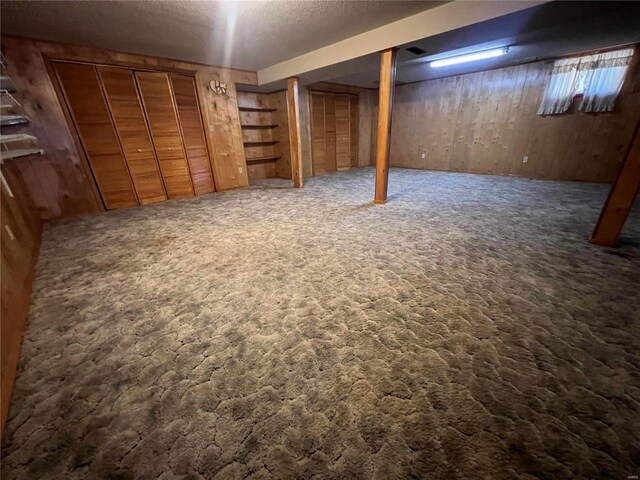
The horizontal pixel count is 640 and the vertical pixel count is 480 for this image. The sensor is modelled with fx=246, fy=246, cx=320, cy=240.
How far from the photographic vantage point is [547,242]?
2.45 meters

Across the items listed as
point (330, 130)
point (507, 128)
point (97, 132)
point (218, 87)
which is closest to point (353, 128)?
point (330, 130)

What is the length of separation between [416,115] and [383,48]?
4446mm

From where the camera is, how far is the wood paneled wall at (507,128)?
455 centimetres

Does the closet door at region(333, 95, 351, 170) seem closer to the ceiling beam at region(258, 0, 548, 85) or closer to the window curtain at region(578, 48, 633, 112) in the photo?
the ceiling beam at region(258, 0, 548, 85)

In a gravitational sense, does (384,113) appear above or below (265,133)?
above

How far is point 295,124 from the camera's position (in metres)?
4.86

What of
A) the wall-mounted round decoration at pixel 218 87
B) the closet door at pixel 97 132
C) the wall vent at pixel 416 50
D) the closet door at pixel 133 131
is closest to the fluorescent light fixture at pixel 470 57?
the wall vent at pixel 416 50

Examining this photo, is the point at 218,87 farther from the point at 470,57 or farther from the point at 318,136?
the point at 470,57

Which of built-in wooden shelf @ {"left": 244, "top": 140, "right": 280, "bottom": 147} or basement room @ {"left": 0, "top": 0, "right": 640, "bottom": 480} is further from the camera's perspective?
built-in wooden shelf @ {"left": 244, "top": 140, "right": 280, "bottom": 147}

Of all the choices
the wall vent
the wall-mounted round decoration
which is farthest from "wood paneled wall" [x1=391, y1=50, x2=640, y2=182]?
the wall-mounted round decoration

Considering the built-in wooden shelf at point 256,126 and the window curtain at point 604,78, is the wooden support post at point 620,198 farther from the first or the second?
the built-in wooden shelf at point 256,126

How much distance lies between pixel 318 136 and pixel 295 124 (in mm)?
2029

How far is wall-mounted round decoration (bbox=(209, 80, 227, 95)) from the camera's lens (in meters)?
4.57

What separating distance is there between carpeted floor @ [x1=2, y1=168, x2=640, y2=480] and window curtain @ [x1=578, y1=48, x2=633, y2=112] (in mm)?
3347
